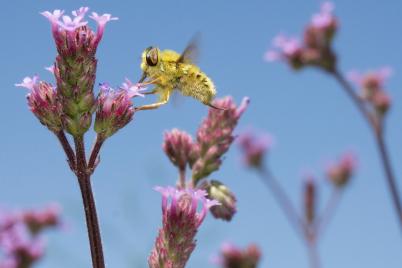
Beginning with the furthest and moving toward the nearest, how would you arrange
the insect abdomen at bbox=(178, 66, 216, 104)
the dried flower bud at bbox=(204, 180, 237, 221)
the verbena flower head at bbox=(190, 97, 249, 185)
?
the verbena flower head at bbox=(190, 97, 249, 185)
the dried flower bud at bbox=(204, 180, 237, 221)
the insect abdomen at bbox=(178, 66, 216, 104)

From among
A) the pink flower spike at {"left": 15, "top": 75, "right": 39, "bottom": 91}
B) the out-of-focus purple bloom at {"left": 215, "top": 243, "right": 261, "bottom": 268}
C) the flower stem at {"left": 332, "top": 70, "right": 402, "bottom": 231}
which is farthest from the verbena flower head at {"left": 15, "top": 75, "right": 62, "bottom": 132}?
the flower stem at {"left": 332, "top": 70, "right": 402, "bottom": 231}

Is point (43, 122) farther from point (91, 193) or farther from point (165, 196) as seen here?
point (165, 196)

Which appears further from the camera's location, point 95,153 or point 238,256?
point 238,256

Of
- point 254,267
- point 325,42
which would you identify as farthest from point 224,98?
point 325,42

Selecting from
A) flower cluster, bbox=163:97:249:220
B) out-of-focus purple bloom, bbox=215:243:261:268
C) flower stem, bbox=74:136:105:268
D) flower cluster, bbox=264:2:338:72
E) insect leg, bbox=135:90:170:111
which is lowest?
flower stem, bbox=74:136:105:268

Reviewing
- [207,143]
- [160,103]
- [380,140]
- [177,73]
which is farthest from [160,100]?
[380,140]

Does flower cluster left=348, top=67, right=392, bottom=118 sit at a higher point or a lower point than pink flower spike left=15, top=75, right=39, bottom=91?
higher

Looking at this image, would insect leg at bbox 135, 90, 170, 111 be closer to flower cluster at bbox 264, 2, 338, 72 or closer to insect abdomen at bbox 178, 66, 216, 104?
insect abdomen at bbox 178, 66, 216, 104

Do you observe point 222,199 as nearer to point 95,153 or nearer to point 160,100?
point 160,100
